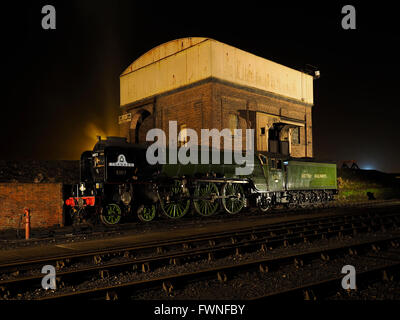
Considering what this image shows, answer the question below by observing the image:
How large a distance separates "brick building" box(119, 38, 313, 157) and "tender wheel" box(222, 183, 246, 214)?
296 inches

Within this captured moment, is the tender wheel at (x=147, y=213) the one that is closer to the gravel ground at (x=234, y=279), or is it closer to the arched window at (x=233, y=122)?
the gravel ground at (x=234, y=279)

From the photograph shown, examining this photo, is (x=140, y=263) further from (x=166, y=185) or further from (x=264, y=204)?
(x=264, y=204)

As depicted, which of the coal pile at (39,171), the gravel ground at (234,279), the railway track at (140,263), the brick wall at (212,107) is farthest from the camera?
the brick wall at (212,107)

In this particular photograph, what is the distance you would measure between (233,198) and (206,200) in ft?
5.25

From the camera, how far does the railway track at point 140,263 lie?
5402 millimetres

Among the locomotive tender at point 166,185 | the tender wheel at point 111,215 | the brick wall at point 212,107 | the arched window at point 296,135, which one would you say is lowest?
the tender wheel at point 111,215

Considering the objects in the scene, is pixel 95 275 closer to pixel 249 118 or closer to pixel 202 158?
pixel 202 158

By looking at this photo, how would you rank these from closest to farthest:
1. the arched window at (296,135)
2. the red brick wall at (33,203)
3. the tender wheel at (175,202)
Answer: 1. the red brick wall at (33,203)
2. the tender wheel at (175,202)
3. the arched window at (296,135)

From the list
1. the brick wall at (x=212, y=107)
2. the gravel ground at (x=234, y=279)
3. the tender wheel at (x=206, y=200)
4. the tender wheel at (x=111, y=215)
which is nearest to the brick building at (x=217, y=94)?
the brick wall at (x=212, y=107)

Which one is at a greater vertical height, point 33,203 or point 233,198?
point 33,203

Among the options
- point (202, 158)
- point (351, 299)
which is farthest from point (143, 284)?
point (202, 158)

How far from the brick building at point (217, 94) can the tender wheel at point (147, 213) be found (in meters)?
10.3

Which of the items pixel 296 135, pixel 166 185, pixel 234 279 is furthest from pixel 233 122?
pixel 234 279

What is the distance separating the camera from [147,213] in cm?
1485
